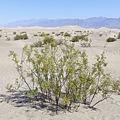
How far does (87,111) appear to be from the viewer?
7941mm

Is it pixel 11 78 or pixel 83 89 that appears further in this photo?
pixel 11 78

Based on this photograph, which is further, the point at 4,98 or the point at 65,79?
the point at 4,98

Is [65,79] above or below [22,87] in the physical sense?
above

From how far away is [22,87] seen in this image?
10.6 meters

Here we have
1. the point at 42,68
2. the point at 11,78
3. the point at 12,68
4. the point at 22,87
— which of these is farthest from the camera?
the point at 12,68

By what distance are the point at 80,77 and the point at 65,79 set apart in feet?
1.62

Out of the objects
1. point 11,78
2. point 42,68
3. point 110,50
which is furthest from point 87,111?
point 110,50

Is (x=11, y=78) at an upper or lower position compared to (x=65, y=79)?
lower

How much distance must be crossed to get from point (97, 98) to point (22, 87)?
320 centimetres

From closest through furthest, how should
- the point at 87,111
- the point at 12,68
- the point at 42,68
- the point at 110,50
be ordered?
the point at 42,68 → the point at 87,111 → the point at 12,68 → the point at 110,50

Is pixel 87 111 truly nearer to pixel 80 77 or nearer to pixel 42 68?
pixel 80 77

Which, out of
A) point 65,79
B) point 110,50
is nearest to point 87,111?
point 65,79

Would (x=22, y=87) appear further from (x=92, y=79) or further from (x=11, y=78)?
(x=92, y=79)

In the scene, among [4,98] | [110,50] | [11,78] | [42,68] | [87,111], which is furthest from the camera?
[110,50]
